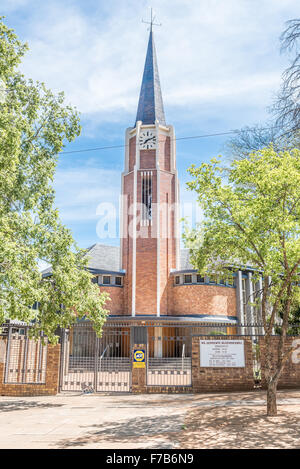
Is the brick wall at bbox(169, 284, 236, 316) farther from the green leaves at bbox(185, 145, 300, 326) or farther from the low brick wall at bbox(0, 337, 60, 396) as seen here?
the green leaves at bbox(185, 145, 300, 326)

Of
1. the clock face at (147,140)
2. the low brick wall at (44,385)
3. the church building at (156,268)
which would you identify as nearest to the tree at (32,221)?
the low brick wall at (44,385)

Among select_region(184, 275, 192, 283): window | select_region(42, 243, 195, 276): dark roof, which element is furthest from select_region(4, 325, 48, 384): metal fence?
select_region(184, 275, 192, 283): window

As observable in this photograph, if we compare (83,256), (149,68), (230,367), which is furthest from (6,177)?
(149,68)

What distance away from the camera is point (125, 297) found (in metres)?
31.0

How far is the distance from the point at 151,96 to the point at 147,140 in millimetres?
5164

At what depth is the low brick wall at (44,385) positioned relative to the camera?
43.4ft

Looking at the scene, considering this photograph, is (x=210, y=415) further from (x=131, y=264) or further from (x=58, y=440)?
(x=131, y=264)

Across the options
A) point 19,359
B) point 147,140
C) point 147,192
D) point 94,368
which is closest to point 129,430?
point 94,368

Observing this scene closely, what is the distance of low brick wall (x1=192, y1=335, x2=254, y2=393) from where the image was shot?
13.0m

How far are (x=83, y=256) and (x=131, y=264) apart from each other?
17368 millimetres

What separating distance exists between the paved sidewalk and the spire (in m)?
26.8

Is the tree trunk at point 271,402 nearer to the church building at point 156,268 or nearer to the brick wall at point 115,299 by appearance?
the church building at point 156,268

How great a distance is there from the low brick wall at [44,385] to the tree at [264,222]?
6236 millimetres

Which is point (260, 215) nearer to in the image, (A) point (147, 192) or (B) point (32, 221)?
(B) point (32, 221)
